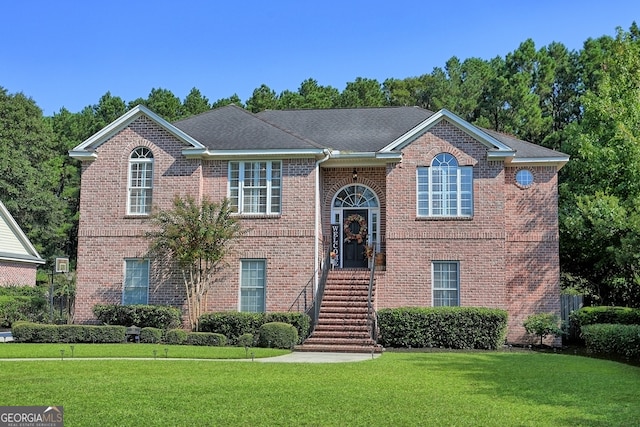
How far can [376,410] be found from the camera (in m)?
9.43

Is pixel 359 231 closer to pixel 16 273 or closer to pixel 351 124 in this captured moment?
pixel 351 124

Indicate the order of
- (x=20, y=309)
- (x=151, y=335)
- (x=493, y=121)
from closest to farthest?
(x=151, y=335) → (x=20, y=309) → (x=493, y=121)

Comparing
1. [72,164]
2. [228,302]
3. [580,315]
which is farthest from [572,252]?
[72,164]

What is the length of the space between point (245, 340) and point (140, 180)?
23.7 feet

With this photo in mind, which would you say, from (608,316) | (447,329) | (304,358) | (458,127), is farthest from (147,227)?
(608,316)

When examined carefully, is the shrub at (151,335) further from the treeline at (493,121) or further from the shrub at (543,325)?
the treeline at (493,121)

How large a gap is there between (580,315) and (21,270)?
2587 cm

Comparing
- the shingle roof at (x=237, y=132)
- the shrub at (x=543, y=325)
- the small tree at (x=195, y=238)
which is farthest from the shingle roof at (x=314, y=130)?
the shrub at (x=543, y=325)

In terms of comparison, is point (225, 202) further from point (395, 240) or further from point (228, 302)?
point (395, 240)

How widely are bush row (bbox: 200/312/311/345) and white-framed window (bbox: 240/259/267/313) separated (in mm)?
1375

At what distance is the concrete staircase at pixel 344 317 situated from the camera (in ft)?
64.8

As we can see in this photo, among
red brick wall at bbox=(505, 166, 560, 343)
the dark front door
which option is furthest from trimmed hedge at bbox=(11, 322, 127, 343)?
red brick wall at bbox=(505, 166, 560, 343)

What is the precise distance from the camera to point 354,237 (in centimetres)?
2427

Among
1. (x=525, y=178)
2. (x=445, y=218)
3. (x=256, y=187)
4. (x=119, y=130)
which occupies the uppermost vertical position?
(x=119, y=130)
